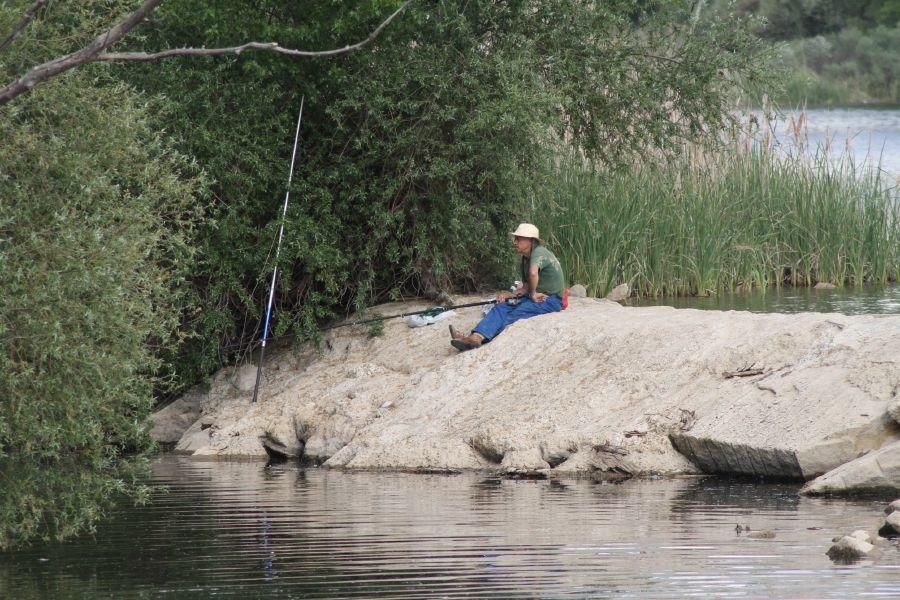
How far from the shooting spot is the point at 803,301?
19.1 metres

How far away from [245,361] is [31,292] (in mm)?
8263

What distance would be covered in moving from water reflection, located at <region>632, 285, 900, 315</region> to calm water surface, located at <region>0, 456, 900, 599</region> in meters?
6.82

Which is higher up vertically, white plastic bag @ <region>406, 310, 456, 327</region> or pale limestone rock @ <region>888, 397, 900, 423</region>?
white plastic bag @ <region>406, 310, 456, 327</region>

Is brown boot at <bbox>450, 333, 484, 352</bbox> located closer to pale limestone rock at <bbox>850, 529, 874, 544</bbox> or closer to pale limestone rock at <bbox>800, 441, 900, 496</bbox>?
pale limestone rock at <bbox>800, 441, 900, 496</bbox>

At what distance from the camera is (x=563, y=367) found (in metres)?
14.0

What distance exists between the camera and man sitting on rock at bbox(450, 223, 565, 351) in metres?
14.7

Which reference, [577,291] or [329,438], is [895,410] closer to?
[329,438]

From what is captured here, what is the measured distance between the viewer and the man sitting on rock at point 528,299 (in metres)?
14.7

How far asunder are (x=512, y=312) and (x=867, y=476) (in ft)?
17.8

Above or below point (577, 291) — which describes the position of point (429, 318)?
below

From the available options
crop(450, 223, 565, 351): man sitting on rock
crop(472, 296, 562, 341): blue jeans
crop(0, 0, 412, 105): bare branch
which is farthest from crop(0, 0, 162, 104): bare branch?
crop(472, 296, 562, 341): blue jeans

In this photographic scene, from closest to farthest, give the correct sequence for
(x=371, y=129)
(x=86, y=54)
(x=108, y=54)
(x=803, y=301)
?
(x=86, y=54), (x=108, y=54), (x=371, y=129), (x=803, y=301)

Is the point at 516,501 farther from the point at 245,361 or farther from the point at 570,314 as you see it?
the point at 245,361

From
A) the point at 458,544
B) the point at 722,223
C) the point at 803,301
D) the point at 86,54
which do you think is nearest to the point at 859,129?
the point at 722,223
